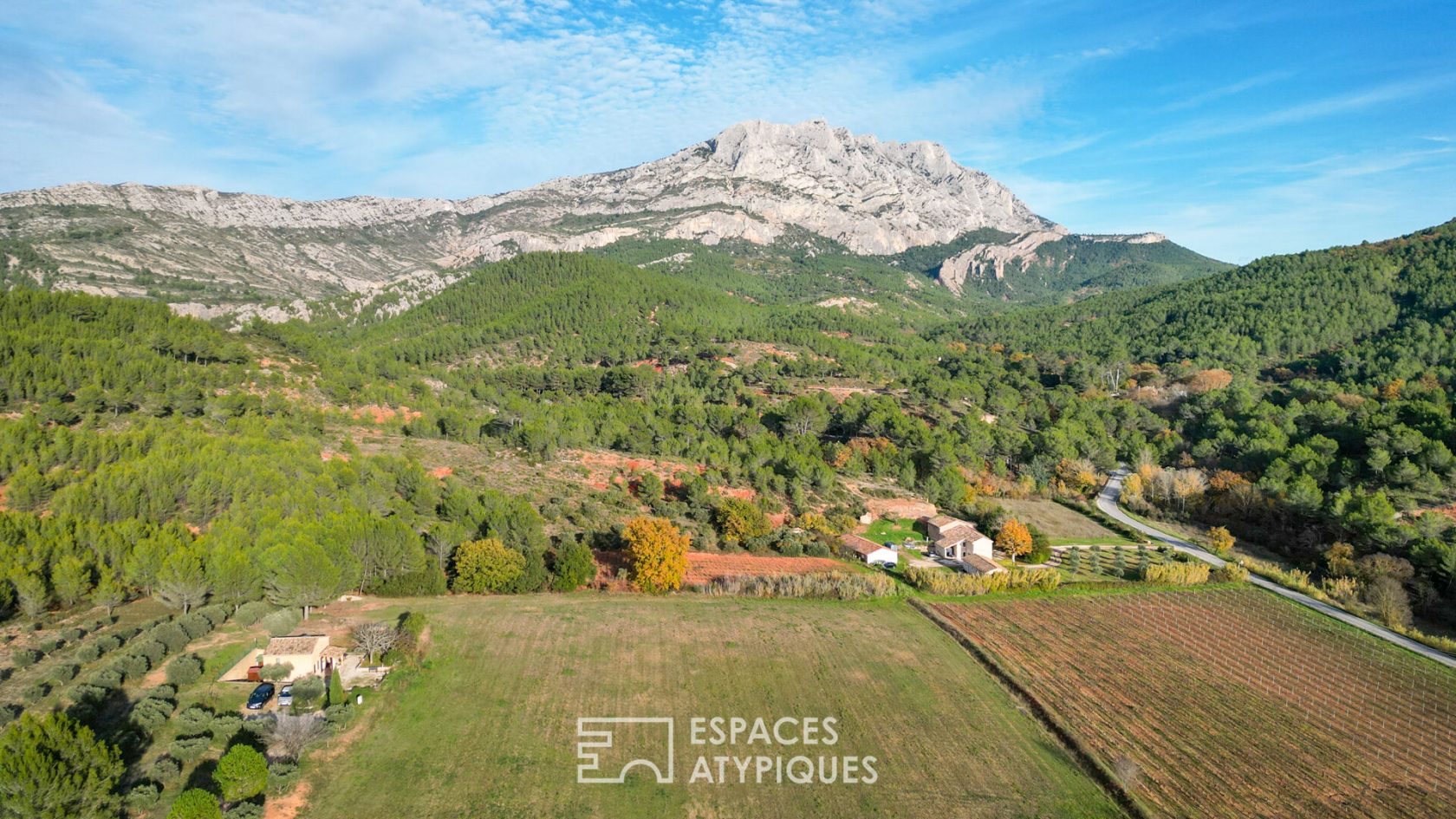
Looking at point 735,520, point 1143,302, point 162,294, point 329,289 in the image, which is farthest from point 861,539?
point 329,289

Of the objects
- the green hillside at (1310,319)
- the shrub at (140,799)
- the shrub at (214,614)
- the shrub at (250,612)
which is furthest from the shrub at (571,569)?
the green hillside at (1310,319)

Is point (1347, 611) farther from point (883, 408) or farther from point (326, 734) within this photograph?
point (326, 734)

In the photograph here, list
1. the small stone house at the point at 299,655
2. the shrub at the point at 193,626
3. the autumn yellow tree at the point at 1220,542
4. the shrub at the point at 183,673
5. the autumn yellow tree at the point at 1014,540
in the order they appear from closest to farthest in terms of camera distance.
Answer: the shrub at the point at 183,673, the small stone house at the point at 299,655, the shrub at the point at 193,626, the autumn yellow tree at the point at 1014,540, the autumn yellow tree at the point at 1220,542

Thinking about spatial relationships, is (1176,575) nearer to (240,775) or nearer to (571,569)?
(571,569)

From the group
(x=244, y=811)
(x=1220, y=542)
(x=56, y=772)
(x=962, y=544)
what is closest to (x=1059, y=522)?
(x=1220, y=542)

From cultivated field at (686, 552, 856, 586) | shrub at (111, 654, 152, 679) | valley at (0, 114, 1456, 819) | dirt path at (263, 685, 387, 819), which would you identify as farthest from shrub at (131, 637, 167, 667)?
cultivated field at (686, 552, 856, 586)

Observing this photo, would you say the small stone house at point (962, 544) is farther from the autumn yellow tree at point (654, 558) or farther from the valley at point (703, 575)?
the autumn yellow tree at point (654, 558)
